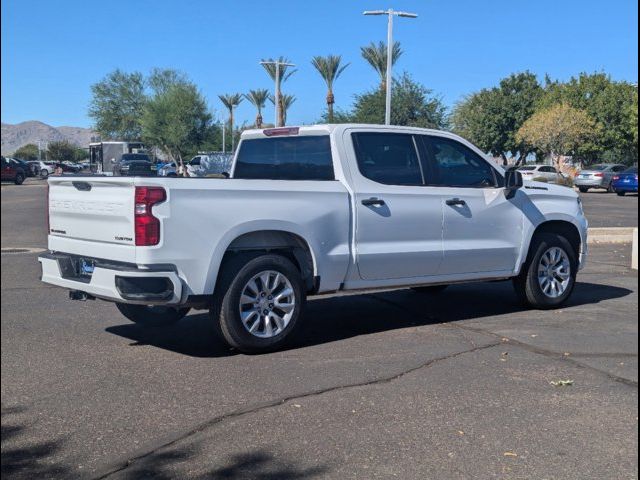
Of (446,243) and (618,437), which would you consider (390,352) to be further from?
(618,437)

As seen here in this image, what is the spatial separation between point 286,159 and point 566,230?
3.42 meters

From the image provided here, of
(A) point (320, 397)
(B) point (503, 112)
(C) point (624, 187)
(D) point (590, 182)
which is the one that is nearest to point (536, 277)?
(A) point (320, 397)

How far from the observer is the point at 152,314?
23.6 ft

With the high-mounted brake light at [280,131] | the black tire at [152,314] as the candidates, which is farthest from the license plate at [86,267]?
the high-mounted brake light at [280,131]

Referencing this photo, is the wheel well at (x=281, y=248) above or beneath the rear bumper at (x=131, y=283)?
above

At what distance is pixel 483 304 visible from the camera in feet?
29.2

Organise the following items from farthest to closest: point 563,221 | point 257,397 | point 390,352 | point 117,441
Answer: point 563,221
point 390,352
point 257,397
point 117,441

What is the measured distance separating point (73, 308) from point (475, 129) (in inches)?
2353

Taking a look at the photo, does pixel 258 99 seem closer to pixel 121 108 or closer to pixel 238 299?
pixel 121 108

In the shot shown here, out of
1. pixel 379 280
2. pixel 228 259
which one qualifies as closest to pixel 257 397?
pixel 228 259

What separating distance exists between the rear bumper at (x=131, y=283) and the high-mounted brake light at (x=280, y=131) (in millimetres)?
2366

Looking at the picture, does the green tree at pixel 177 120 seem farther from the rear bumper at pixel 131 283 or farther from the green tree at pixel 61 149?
the rear bumper at pixel 131 283

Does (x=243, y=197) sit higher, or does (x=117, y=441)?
(x=243, y=197)

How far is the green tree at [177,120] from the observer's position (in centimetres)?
5569
